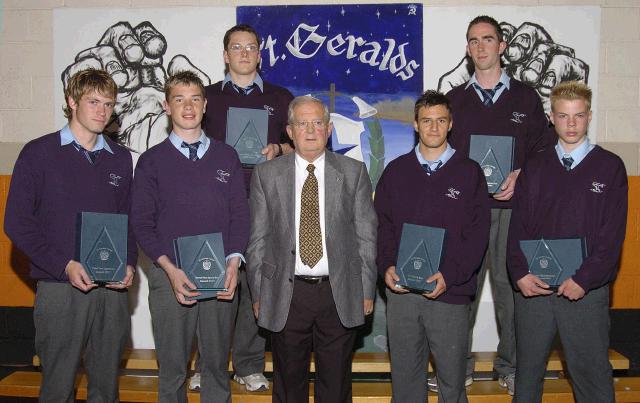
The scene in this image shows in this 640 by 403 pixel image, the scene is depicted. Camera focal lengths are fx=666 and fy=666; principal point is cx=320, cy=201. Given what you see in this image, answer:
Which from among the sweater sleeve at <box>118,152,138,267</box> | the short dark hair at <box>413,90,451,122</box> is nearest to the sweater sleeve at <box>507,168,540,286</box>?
the short dark hair at <box>413,90,451,122</box>

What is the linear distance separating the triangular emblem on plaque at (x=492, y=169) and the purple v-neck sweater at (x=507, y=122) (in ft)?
0.47

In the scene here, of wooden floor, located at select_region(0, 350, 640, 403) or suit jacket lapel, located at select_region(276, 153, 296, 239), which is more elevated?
suit jacket lapel, located at select_region(276, 153, 296, 239)

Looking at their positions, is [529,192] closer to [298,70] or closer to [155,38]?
[298,70]

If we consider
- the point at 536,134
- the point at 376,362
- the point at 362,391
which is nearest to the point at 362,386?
the point at 362,391

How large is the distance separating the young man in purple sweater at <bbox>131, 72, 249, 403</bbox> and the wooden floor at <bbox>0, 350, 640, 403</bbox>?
0.73 meters

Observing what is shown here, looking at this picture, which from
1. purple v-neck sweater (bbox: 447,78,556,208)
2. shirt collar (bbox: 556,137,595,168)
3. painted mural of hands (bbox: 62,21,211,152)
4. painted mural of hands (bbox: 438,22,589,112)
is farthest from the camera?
painted mural of hands (bbox: 62,21,211,152)

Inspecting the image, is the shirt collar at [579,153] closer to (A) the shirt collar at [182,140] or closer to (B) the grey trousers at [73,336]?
(A) the shirt collar at [182,140]

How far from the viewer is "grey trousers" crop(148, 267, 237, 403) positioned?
312 centimetres

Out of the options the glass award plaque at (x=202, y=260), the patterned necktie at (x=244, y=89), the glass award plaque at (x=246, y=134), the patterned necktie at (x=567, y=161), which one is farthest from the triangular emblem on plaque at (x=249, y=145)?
the patterned necktie at (x=567, y=161)

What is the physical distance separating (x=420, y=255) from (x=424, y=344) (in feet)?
1.54

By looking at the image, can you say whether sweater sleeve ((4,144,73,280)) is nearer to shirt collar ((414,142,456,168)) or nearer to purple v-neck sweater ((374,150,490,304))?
purple v-neck sweater ((374,150,490,304))

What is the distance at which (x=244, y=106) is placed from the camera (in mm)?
3672

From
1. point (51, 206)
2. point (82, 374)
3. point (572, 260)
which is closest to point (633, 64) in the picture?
point (572, 260)

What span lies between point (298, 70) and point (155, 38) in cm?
107
